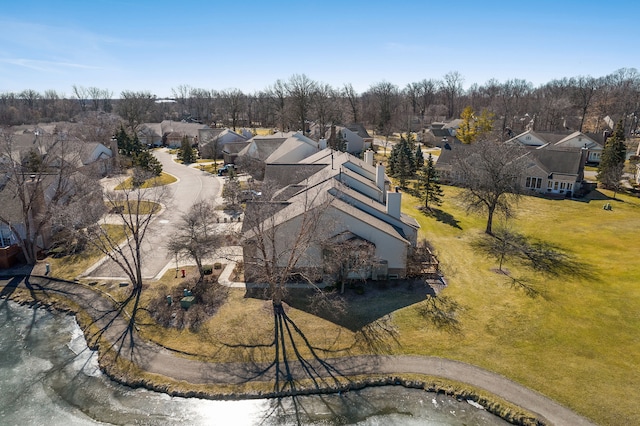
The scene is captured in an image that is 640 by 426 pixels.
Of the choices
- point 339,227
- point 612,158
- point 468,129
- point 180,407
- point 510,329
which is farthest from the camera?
point 468,129

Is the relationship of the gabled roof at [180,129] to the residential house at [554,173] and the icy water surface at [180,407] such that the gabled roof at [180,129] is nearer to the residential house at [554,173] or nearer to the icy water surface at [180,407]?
the residential house at [554,173]

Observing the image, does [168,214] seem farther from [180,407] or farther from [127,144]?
[127,144]

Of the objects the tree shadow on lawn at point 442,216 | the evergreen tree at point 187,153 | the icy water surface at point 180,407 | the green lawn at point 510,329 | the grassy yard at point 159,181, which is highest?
the evergreen tree at point 187,153

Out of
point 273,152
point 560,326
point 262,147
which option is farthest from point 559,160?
point 262,147

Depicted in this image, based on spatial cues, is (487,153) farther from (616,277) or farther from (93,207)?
(93,207)

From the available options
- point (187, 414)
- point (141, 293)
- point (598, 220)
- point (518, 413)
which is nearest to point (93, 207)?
point (141, 293)

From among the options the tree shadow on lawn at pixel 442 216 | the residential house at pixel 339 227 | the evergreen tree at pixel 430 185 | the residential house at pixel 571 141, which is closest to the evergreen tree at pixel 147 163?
the residential house at pixel 339 227
